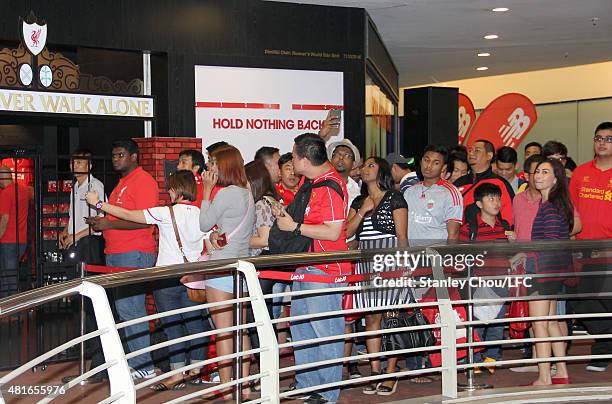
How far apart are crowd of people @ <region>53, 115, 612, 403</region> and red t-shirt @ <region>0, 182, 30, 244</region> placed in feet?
1.25

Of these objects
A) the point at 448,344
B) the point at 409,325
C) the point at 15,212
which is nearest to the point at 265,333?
the point at 448,344

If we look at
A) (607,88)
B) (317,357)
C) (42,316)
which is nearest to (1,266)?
(42,316)

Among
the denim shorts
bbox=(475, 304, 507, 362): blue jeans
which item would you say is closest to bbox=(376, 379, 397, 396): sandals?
bbox=(475, 304, 507, 362): blue jeans

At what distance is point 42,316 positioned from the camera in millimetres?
8828

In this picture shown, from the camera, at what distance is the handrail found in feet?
12.2

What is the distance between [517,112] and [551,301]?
8.82 m

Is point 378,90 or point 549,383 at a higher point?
point 378,90

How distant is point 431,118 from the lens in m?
16.4

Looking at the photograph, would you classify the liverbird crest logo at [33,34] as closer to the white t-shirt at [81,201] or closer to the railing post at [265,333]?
the white t-shirt at [81,201]

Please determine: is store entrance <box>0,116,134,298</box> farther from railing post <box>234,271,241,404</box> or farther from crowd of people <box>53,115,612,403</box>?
railing post <box>234,271,241,404</box>

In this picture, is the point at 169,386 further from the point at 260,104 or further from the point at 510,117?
the point at 510,117

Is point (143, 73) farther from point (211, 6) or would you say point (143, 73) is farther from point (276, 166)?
point (276, 166)

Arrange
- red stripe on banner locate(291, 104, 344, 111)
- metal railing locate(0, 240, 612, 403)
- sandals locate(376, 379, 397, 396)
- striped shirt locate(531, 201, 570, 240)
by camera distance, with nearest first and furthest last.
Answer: metal railing locate(0, 240, 612, 403), sandals locate(376, 379, 397, 396), striped shirt locate(531, 201, 570, 240), red stripe on banner locate(291, 104, 344, 111)

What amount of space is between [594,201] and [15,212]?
15.9 ft
